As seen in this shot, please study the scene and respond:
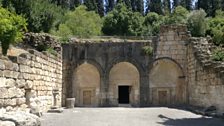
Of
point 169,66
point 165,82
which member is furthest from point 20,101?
point 169,66

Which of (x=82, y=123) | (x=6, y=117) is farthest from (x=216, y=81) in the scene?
(x=6, y=117)

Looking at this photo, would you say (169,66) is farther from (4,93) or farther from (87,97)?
(4,93)

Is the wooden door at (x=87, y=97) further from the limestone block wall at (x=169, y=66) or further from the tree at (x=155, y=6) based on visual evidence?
the tree at (x=155, y=6)

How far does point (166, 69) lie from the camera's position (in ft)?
92.6

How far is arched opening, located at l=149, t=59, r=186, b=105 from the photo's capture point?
27766mm

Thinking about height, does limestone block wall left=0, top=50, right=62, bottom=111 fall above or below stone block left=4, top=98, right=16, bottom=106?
above

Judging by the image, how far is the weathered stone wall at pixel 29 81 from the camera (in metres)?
14.0

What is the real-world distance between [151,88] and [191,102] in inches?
137

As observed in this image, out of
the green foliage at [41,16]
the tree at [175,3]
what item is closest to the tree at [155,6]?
the tree at [175,3]

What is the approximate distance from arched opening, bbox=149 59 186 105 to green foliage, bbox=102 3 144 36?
31701 mm

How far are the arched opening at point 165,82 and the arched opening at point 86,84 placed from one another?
396 cm

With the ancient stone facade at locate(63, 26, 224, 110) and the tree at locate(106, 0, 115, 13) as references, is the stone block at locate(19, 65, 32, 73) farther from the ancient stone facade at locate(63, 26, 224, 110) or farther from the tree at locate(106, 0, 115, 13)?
the tree at locate(106, 0, 115, 13)

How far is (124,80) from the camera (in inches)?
1126

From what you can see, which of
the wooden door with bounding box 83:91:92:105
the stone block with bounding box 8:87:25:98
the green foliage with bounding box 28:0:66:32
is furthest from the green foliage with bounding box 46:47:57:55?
the green foliage with bounding box 28:0:66:32
